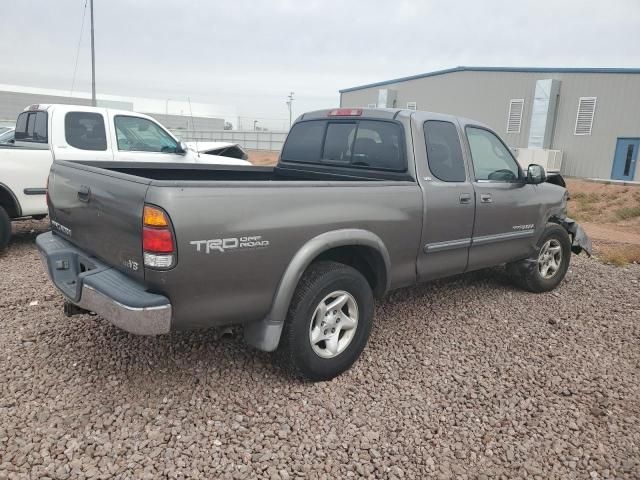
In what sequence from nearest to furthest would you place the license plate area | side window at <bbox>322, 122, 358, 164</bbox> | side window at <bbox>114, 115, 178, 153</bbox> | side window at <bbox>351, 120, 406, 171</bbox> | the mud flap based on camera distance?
1. the license plate area
2. side window at <bbox>351, 120, 406, 171</bbox>
3. side window at <bbox>322, 122, 358, 164</bbox>
4. the mud flap
5. side window at <bbox>114, 115, 178, 153</bbox>

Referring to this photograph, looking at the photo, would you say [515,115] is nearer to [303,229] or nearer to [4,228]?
[4,228]

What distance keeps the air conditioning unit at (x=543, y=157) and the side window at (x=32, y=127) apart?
19.5 meters

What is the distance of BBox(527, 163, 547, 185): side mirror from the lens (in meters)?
4.80

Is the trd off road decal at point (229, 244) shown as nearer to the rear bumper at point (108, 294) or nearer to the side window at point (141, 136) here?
the rear bumper at point (108, 294)

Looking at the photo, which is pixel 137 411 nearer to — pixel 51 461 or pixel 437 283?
pixel 51 461

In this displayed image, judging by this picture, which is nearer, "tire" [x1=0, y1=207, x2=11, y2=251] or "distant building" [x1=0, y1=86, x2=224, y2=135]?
"tire" [x1=0, y1=207, x2=11, y2=251]

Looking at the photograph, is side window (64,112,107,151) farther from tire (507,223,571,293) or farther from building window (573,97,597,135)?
building window (573,97,597,135)

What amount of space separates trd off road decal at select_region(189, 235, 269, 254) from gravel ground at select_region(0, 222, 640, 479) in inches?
41.8

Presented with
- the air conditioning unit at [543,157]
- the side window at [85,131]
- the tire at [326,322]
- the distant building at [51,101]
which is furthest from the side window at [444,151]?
the distant building at [51,101]

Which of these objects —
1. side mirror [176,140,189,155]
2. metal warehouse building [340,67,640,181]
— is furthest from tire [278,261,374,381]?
metal warehouse building [340,67,640,181]

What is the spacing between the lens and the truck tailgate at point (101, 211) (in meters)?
2.65

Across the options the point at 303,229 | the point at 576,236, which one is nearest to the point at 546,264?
the point at 576,236

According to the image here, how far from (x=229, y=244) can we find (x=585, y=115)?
2294 cm

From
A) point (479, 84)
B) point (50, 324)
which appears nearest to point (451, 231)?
point (50, 324)
